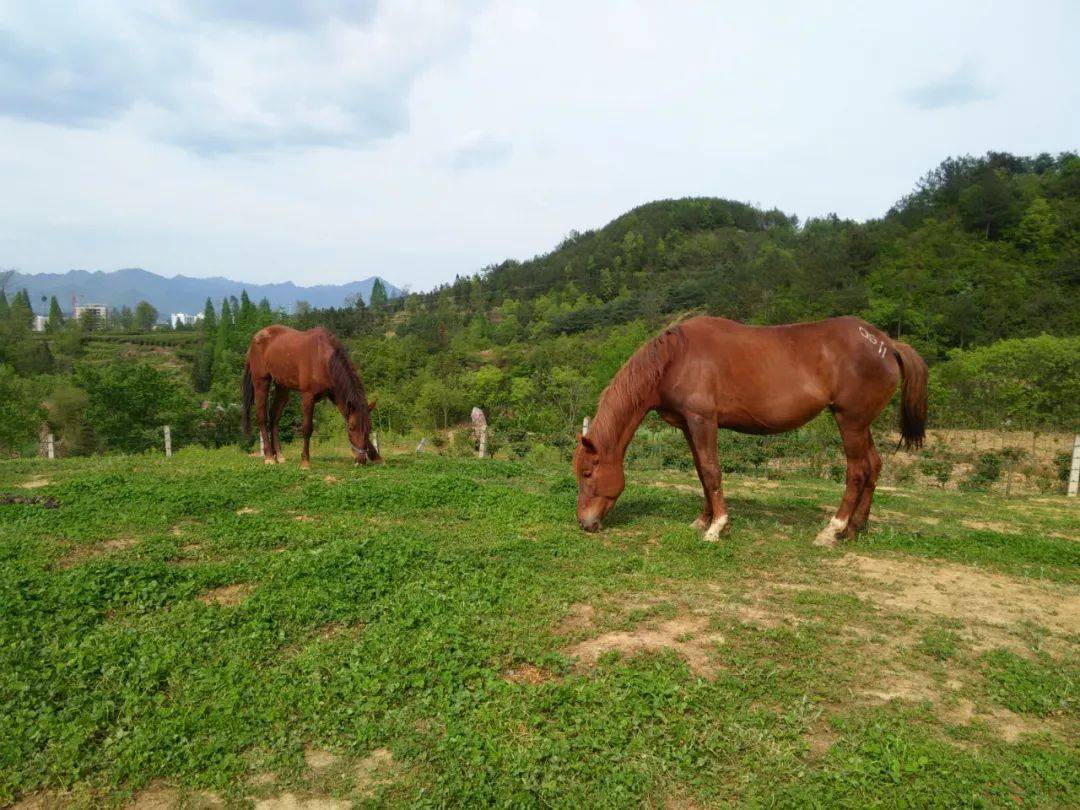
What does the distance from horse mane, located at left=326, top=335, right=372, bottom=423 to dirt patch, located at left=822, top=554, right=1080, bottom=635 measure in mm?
7654

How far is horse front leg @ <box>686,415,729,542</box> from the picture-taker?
6543mm

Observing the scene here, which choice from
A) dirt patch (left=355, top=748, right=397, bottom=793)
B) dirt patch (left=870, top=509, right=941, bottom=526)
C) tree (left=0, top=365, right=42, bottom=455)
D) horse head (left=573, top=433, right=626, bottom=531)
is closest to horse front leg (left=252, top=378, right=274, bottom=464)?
horse head (left=573, top=433, right=626, bottom=531)

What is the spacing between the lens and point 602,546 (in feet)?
20.5

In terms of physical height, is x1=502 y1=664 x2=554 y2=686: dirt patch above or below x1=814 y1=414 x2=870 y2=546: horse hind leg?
below

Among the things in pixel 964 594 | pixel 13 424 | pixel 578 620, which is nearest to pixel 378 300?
pixel 13 424

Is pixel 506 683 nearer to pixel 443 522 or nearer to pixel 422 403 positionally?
pixel 443 522

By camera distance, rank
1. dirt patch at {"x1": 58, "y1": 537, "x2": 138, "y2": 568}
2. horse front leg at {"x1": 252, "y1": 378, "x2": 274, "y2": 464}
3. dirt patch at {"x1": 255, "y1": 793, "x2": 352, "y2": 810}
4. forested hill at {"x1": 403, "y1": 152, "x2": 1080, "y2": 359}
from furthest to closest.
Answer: forested hill at {"x1": 403, "y1": 152, "x2": 1080, "y2": 359} < horse front leg at {"x1": 252, "y1": 378, "x2": 274, "y2": 464} < dirt patch at {"x1": 58, "y1": 537, "x2": 138, "y2": 568} < dirt patch at {"x1": 255, "y1": 793, "x2": 352, "y2": 810}

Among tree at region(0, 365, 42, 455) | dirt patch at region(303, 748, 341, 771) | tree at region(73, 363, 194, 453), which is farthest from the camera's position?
tree at region(0, 365, 42, 455)

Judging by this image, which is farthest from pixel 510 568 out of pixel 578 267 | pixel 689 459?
pixel 578 267

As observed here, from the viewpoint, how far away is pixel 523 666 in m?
3.83

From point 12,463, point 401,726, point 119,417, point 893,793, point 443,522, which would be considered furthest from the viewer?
point 119,417

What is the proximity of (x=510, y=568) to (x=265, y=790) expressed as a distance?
271 centimetres

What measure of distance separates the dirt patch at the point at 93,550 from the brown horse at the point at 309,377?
4.28 metres

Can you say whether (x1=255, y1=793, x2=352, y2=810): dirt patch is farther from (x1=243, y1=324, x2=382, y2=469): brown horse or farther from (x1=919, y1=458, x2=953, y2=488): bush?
(x1=919, y1=458, x2=953, y2=488): bush
